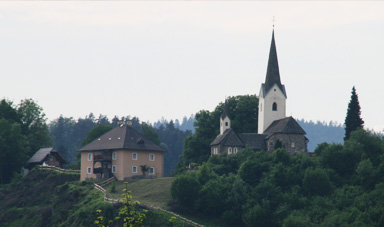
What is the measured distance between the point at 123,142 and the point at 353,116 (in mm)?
29776

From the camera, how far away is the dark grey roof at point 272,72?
94081mm

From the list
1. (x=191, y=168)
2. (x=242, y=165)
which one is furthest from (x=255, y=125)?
(x=242, y=165)

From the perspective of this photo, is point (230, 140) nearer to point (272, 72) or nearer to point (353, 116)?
point (272, 72)

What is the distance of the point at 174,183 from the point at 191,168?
15.2 metres

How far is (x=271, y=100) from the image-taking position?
92.9m

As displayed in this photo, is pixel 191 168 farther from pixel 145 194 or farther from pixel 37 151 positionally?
pixel 37 151

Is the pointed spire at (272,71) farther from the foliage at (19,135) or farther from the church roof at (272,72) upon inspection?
the foliage at (19,135)

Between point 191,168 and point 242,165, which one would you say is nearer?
point 242,165

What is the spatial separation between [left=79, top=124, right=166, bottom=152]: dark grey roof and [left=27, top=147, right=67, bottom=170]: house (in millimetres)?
10485

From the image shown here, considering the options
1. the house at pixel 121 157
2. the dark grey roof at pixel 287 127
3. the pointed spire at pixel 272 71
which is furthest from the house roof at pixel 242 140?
the house at pixel 121 157

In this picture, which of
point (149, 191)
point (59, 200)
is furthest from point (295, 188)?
point (59, 200)

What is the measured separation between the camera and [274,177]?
7425cm

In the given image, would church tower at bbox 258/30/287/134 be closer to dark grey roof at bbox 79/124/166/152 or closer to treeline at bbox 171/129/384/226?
treeline at bbox 171/129/384/226

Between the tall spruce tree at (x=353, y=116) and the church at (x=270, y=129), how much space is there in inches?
227
